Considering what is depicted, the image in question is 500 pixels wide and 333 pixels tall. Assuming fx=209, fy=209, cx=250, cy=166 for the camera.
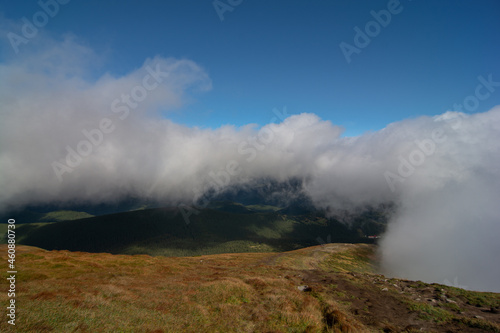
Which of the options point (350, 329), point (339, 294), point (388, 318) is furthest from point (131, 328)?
point (339, 294)

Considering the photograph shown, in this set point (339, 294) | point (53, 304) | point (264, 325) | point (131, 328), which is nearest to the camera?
point (131, 328)

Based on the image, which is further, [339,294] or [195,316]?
[339,294]

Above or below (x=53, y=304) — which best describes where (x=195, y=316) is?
below

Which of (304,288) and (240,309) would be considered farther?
(304,288)

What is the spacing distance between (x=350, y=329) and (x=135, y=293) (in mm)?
24586

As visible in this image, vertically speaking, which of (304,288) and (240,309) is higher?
(240,309)

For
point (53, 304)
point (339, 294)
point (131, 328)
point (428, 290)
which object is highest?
point (53, 304)

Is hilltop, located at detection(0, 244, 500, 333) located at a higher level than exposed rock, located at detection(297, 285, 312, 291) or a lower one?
higher

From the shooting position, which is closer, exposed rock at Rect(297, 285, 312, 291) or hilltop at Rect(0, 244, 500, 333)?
hilltop at Rect(0, 244, 500, 333)

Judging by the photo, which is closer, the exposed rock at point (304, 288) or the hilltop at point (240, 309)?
the hilltop at point (240, 309)

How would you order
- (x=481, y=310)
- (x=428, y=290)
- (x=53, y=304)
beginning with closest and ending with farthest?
(x=53, y=304)
(x=481, y=310)
(x=428, y=290)

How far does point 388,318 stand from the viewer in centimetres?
2459

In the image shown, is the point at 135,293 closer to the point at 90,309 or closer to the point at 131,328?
the point at 90,309

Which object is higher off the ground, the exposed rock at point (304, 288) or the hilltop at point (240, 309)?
the hilltop at point (240, 309)
